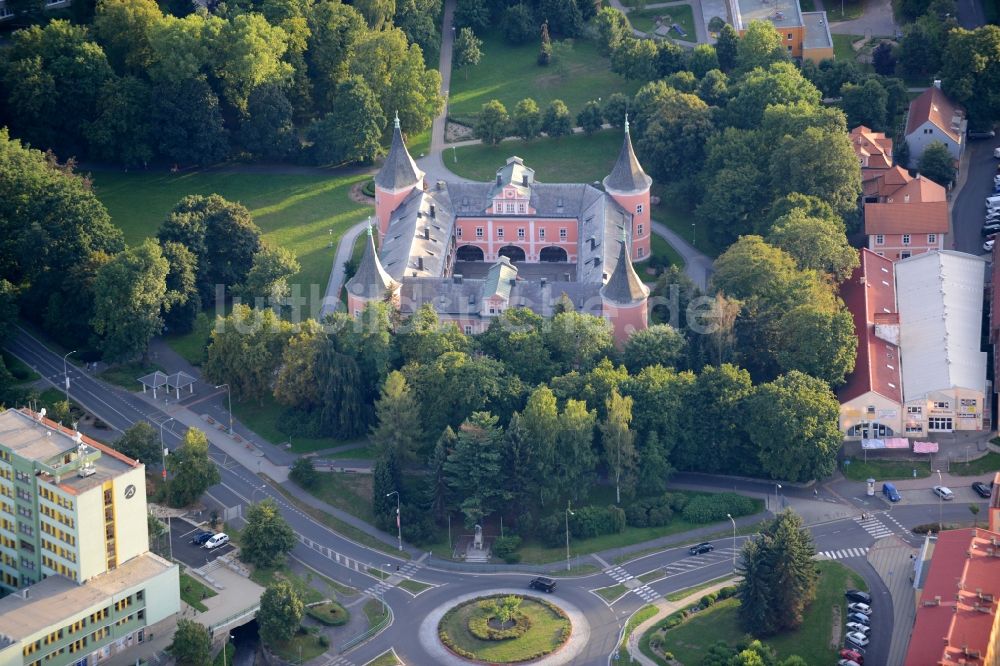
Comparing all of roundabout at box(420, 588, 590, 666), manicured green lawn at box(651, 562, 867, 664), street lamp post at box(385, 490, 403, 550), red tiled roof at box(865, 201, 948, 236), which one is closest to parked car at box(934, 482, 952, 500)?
manicured green lawn at box(651, 562, 867, 664)

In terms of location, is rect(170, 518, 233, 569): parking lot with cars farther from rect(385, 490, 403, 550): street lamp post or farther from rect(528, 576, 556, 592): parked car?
rect(528, 576, 556, 592): parked car

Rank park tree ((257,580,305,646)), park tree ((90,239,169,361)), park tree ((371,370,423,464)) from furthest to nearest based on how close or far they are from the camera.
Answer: park tree ((90,239,169,361)) < park tree ((371,370,423,464)) < park tree ((257,580,305,646))

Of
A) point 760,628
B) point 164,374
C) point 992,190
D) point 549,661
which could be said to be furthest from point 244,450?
point 992,190

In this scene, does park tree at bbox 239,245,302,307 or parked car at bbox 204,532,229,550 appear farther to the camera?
park tree at bbox 239,245,302,307

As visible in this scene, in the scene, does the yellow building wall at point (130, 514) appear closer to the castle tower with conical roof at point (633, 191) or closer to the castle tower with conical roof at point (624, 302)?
the castle tower with conical roof at point (624, 302)

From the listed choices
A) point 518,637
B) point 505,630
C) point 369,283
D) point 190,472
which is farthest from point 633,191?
point 518,637

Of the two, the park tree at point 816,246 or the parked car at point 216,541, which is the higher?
the park tree at point 816,246

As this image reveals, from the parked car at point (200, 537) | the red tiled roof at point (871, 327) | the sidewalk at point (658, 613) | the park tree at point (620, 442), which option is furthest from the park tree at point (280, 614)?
the red tiled roof at point (871, 327)
